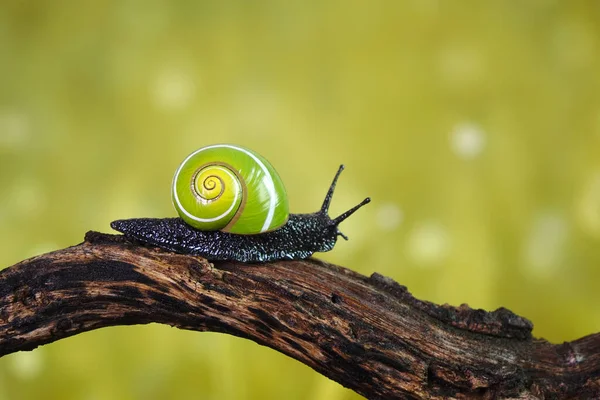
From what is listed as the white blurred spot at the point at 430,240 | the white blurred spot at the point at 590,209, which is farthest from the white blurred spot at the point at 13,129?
the white blurred spot at the point at 590,209

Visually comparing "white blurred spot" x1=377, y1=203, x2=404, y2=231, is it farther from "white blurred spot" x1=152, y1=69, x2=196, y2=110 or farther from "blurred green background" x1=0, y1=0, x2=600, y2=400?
"white blurred spot" x1=152, y1=69, x2=196, y2=110

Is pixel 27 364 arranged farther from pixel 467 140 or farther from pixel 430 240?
pixel 467 140

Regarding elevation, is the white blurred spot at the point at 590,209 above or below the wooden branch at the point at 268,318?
above

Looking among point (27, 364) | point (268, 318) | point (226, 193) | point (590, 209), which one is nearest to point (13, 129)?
point (27, 364)

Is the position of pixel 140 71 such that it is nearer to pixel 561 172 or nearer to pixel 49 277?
pixel 49 277

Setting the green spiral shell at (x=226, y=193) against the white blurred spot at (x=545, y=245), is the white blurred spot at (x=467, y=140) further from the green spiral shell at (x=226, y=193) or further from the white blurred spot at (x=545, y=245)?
the green spiral shell at (x=226, y=193)

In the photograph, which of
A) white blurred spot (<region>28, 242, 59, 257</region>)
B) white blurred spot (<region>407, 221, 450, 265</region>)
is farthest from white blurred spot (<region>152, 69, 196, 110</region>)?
white blurred spot (<region>407, 221, 450, 265</region>)
